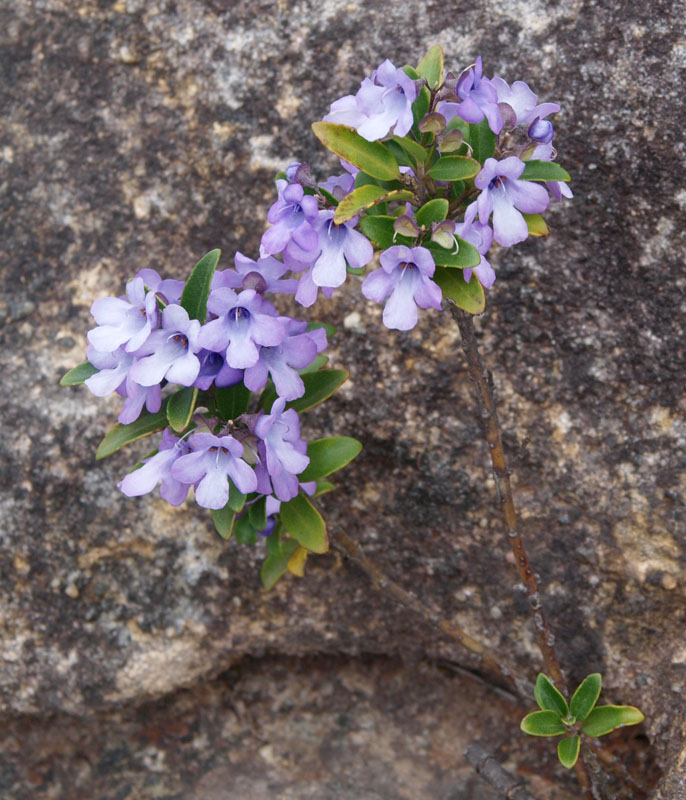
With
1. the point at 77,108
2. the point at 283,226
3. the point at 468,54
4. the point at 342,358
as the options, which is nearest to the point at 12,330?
the point at 77,108

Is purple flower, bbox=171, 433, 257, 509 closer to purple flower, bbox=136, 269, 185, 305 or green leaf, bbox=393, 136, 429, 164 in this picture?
purple flower, bbox=136, 269, 185, 305

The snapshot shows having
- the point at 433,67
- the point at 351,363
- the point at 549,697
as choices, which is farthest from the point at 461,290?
the point at 549,697

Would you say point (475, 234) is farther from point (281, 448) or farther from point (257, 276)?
point (281, 448)

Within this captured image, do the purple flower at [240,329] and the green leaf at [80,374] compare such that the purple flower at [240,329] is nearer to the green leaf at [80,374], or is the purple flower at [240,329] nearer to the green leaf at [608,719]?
the green leaf at [80,374]

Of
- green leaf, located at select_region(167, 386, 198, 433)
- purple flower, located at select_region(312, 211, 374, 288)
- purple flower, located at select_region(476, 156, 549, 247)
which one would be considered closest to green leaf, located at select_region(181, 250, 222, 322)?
green leaf, located at select_region(167, 386, 198, 433)

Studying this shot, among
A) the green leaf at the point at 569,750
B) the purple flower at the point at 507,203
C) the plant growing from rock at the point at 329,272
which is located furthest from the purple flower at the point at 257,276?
the green leaf at the point at 569,750
